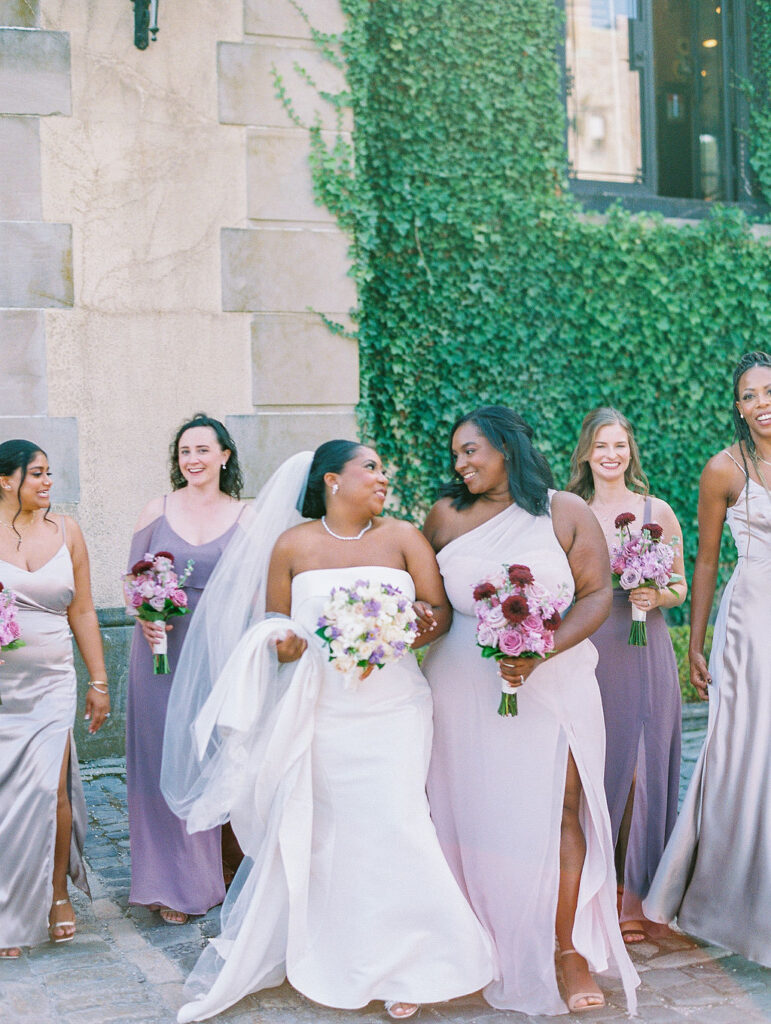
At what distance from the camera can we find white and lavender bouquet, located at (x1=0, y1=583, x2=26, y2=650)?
4262 mm

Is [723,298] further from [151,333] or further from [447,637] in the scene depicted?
[447,637]

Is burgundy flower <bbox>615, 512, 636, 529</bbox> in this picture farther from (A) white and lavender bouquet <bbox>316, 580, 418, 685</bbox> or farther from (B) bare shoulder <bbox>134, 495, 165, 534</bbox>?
(B) bare shoulder <bbox>134, 495, 165, 534</bbox>

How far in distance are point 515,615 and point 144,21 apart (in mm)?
5670

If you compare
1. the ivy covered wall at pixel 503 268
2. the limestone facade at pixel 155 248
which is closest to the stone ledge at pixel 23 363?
the limestone facade at pixel 155 248

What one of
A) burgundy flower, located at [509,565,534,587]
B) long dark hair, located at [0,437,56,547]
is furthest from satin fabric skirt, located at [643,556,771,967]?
long dark hair, located at [0,437,56,547]

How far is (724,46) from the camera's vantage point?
10.2 metres

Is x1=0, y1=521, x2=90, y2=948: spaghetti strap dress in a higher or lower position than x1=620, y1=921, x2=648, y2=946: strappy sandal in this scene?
higher

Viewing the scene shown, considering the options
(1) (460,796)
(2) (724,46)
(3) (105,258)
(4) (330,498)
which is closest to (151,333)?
(3) (105,258)

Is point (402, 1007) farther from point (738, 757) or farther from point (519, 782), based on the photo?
point (738, 757)

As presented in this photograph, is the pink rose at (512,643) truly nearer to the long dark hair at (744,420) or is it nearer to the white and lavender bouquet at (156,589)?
the long dark hair at (744,420)

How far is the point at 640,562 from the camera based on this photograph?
4.78 m

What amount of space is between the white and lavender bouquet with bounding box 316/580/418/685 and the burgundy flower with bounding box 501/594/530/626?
1.17 feet

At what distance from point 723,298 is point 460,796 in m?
6.93

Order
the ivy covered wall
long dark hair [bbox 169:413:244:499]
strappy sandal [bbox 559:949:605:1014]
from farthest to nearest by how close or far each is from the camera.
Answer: the ivy covered wall → long dark hair [bbox 169:413:244:499] → strappy sandal [bbox 559:949:605:1014]
